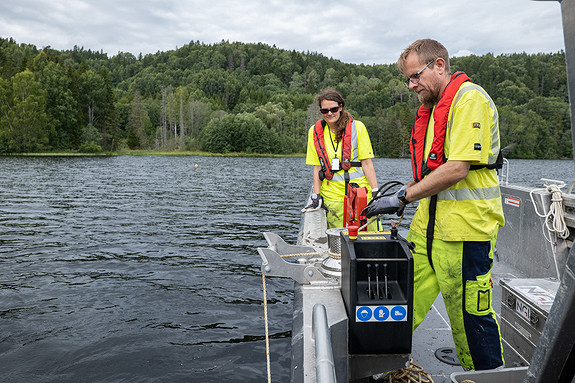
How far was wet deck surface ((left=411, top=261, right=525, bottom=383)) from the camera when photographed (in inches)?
137

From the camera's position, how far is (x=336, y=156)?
16.9 ft

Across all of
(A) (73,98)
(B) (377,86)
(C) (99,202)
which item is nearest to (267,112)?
(A) (73,98)

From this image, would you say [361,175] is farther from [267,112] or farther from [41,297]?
[267,112]

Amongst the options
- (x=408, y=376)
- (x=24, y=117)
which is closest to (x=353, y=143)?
(x=408, y=376)

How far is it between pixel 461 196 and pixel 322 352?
1.42 meters

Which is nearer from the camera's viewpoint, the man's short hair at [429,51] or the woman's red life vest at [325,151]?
the man's short hair at [429,51]

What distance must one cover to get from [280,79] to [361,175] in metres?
180

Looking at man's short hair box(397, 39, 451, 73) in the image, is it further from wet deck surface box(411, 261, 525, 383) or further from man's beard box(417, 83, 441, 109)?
wet deck surface box(411, 261, 525, 383)

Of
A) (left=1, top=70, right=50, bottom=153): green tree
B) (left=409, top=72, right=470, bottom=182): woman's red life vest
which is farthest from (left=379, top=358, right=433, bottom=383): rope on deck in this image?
(left=1, top=70, right=50, bottom=153): green tree

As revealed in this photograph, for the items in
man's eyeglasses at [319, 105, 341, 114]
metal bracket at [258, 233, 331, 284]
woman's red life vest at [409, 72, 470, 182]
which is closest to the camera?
woman's red life vest at [409, 72, 470, 182]

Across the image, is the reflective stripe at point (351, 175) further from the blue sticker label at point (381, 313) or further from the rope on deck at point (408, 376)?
the blue sticker label at point (381, 313)

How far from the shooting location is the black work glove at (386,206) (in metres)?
2.81

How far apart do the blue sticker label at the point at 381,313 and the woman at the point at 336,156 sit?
2.51 metres

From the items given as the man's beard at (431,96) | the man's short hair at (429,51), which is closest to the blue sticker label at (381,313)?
the man's beard at (431,96)
